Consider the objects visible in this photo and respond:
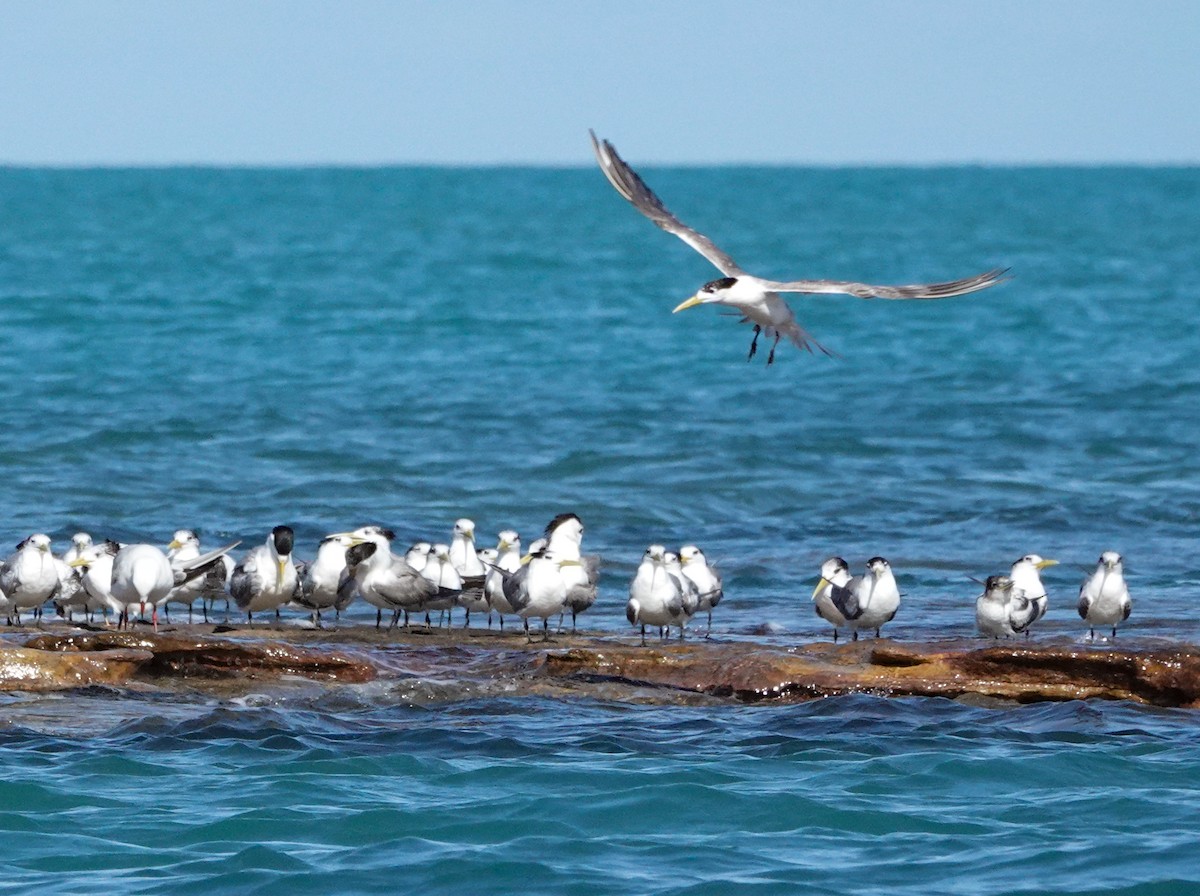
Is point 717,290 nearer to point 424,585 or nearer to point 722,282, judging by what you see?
point 722,282

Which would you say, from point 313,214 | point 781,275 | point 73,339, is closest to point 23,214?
point 313,214

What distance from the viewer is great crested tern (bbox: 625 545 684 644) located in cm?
1291

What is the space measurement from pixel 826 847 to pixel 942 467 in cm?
1499

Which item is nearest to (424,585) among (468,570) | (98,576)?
(468,570)

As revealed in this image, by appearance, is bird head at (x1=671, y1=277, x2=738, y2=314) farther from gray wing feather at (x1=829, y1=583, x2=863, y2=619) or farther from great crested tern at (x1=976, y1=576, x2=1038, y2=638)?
great crested tern at (x1=976, y1=576, x2=1038, y2=638)

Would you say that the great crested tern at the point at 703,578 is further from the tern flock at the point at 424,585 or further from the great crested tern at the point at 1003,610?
the great crested tern at the point at 1003,610

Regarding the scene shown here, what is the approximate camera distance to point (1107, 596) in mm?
13008

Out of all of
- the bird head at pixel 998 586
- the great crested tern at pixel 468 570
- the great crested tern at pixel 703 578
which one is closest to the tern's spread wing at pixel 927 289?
the bird head at pixel 998 586

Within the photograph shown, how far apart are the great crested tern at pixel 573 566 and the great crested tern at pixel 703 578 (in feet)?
2.10

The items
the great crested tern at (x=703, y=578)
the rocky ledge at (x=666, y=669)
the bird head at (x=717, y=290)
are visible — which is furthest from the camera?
the bird head at (x=717, y=290)

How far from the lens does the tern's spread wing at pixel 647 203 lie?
1384cm

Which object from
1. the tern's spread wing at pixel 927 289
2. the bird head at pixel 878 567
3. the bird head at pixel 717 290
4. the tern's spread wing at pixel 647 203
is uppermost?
the tern's spread wing at pixel 647 203

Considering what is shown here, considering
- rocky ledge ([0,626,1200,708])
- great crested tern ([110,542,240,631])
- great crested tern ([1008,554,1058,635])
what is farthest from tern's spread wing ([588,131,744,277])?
great crested tern ([110,542,240,631])

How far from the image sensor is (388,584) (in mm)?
13344
